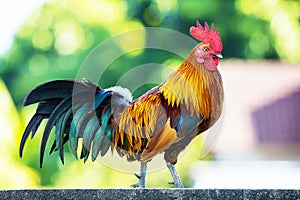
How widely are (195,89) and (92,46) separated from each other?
5308mm

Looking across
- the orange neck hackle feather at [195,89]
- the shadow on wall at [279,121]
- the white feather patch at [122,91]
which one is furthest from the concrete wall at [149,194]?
the shadow on wall at [279,121]

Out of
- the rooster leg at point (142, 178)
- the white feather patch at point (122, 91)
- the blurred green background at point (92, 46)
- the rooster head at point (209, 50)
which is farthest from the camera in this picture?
the blurred green background at point (92, 46)

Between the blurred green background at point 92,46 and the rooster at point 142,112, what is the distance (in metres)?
2.67

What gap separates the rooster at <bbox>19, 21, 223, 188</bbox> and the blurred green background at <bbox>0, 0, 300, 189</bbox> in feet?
8.77

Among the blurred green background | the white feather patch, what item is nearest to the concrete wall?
the white feather patch

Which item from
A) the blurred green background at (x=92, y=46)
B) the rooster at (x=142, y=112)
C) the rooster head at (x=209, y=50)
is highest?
the rooster head at (x=209, y=50)

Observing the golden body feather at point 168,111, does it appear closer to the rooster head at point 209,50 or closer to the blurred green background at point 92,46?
the rooster head at point 209,50

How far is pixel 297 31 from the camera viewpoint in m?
9.95

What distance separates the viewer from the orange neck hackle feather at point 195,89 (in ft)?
10.7

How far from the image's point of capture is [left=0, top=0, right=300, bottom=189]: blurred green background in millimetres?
6562

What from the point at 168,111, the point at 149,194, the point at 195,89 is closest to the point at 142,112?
the point at 168,111

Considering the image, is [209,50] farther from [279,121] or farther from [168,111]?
[279,121]

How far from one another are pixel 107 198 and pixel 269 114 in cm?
561

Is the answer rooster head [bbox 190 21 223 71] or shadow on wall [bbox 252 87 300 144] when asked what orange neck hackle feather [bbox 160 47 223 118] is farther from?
shadow on wall [bbox 252 87 300 144]
